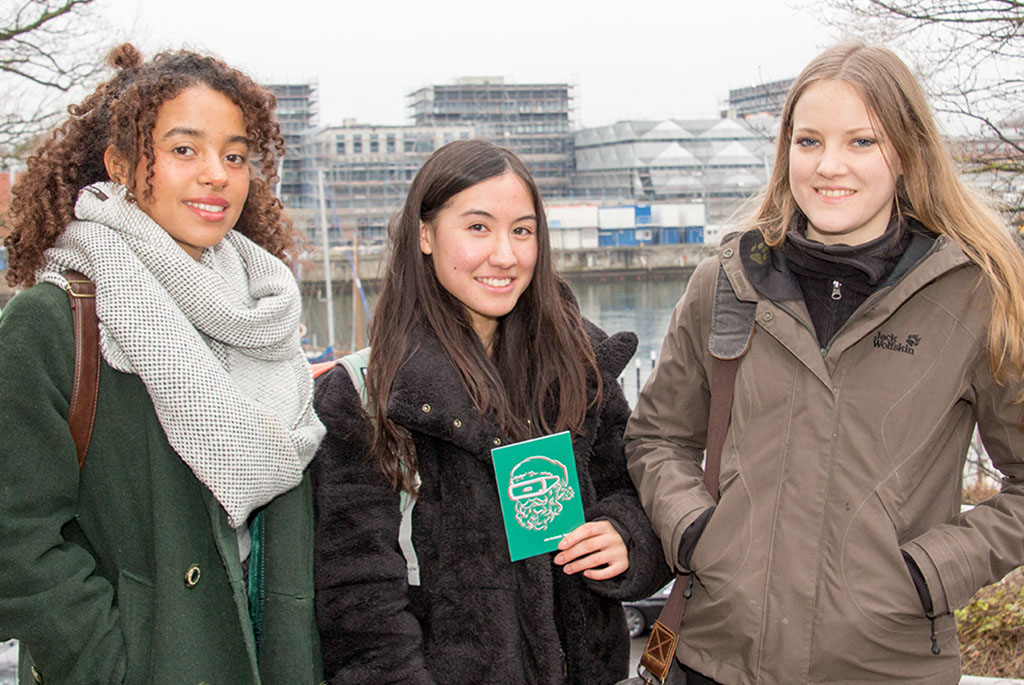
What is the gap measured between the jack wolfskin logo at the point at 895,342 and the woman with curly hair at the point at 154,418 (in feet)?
3.27

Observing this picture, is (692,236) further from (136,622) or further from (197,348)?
(136,622)

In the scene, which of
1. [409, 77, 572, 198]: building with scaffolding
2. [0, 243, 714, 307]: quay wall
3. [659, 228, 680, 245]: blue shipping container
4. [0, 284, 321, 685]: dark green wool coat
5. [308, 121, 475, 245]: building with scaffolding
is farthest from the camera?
[409, 77, 572, 198]: building with scaffolding

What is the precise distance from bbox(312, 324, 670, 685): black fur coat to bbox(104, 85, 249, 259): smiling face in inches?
14.4

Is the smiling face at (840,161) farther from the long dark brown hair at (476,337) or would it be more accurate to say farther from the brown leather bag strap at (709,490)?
the long dark brown hair at (476,337)

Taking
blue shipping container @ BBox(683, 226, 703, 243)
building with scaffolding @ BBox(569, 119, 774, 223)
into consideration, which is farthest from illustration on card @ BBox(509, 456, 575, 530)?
building with scaffolding @ BBox(569, 119, 774, 223)

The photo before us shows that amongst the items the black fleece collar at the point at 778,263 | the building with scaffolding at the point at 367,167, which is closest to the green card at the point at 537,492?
the black fleece collar at the point at 778,263

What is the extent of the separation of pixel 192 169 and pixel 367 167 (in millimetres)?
52763

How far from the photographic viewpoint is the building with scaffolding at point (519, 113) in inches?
2437

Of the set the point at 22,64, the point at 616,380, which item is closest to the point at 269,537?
the point at 616,380

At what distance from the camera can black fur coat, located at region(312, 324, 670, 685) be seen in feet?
5.01

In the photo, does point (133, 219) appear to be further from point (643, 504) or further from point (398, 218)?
point (643, 504)

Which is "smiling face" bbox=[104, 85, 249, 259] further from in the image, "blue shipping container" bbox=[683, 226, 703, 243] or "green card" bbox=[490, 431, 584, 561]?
"blue shipping container" bbox=[683, 226, 703, 243]

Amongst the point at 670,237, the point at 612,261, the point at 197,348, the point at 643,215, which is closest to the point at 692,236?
the point at 670,237

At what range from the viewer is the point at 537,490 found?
160cm
